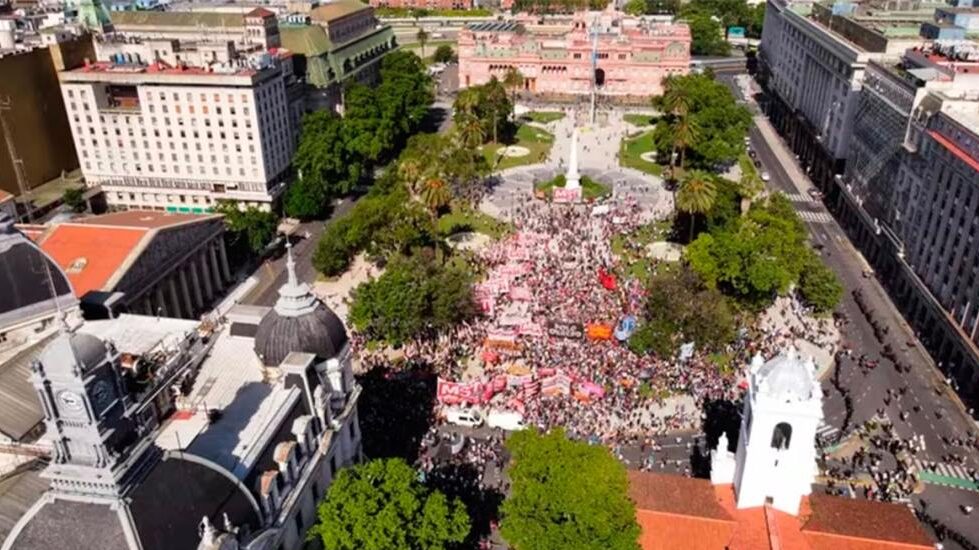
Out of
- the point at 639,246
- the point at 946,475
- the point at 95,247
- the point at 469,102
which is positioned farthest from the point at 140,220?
the point at 946,475

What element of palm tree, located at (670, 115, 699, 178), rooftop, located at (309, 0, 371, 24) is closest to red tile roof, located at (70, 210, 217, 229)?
palm tree, located at (670, 115, 699, 178)

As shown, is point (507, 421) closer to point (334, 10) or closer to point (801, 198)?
point (801, 198)

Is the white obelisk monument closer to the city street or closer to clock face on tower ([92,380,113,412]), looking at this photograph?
the city street

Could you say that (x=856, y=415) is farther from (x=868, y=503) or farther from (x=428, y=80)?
(x=428, y=80)

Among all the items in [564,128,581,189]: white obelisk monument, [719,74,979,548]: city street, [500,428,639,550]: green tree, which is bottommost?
[719,74,979,548]: city street

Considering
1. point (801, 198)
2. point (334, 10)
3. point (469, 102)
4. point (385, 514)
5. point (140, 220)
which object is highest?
point (334, 10)

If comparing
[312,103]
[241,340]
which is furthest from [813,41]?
[241,340]
